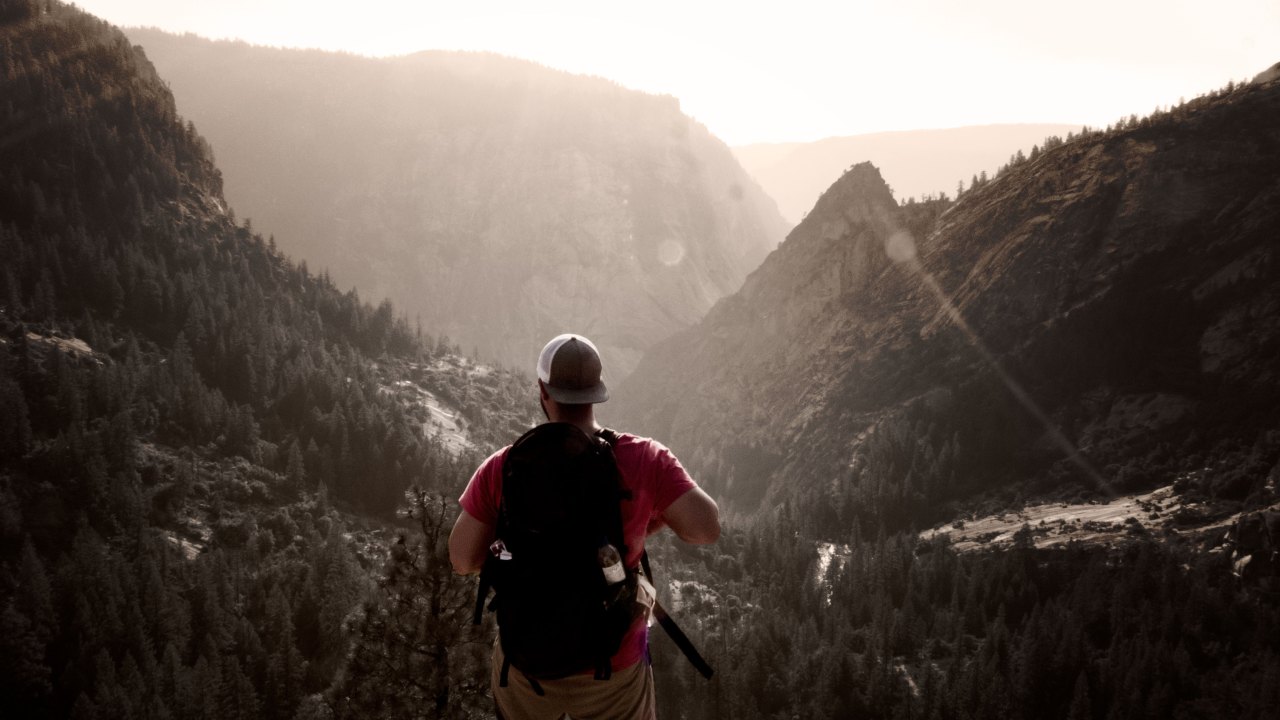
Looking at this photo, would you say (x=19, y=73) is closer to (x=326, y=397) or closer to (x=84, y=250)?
(x=84, y=250)

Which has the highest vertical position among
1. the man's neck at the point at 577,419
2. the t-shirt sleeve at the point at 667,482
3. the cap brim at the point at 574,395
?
the cap brim at the point at 574,395

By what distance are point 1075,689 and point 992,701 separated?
713cm

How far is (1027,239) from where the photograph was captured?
91.1 metres

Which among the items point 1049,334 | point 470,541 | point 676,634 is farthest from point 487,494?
point 1049,334

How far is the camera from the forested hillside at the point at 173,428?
54.1 metres

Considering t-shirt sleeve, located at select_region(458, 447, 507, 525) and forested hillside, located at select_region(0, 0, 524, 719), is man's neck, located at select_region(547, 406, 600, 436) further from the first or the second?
forested hillside, located at select_region(0, 0, 524, 719)

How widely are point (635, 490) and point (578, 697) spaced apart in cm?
140

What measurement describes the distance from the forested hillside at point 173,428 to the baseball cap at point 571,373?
628 inches

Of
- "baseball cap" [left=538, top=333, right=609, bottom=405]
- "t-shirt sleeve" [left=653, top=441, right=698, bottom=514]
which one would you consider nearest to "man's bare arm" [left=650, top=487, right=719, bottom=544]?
"t-shirt sleeve" [left=653, top=441, right=698, bottom=514]

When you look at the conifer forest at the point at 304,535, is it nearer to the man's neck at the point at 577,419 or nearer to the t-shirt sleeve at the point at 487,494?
the t-shirt sleeve at the point at 487,494

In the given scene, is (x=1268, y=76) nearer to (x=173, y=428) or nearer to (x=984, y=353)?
(x=984, y=353)

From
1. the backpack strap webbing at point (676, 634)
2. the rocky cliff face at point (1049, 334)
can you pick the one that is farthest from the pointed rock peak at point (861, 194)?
the backpack strap webbing at point (676, 634)

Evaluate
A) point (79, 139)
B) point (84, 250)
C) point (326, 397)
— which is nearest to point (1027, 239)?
point (326, 397)

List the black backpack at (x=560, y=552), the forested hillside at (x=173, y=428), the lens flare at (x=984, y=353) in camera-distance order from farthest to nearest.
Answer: the lens flare at (x=984, y=353)
the forested hillside at (x=173, y=428)
the black backpack at (x=560, y=552)
